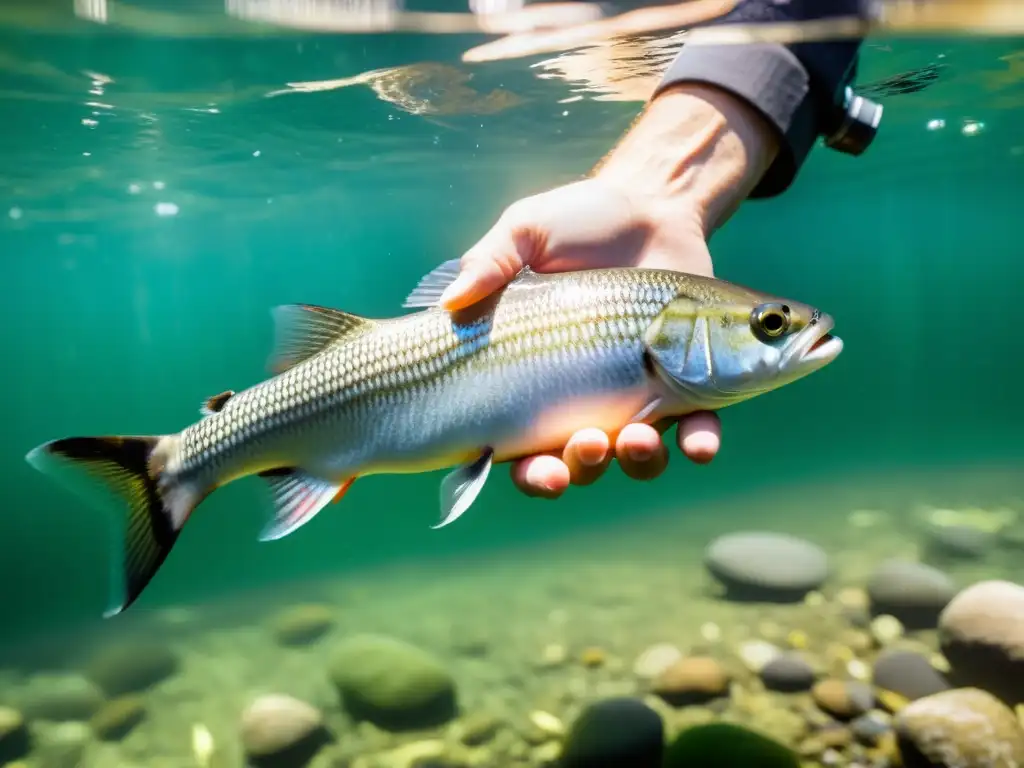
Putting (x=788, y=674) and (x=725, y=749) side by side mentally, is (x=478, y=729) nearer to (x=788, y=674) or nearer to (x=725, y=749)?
(x=725, y=749)

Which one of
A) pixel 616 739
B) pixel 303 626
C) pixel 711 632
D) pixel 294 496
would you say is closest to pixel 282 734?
pixel 616 739

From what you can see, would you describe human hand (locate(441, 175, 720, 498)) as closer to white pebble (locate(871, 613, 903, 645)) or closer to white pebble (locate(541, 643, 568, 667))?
white pebble (locate(871, 613, 903, 645))

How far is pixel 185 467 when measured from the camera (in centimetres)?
316

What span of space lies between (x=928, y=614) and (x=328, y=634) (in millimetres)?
10010

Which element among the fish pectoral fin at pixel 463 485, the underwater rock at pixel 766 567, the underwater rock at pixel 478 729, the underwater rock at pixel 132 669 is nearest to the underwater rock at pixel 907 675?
the underwater rock at pixel 766 567

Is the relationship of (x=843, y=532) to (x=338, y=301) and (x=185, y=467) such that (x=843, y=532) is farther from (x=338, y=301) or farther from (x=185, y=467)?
(x=338, y=301)

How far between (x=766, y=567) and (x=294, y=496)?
31.1 feet

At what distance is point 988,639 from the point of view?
6.43 m

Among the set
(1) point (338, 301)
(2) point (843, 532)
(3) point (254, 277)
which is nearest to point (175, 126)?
(2) point (843, 532)

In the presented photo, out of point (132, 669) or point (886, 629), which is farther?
point (132, 669)

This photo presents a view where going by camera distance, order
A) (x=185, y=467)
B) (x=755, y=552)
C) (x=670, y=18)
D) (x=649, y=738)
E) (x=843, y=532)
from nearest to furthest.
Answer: (x=185, y=467) < (x=649, y=738) < (x=670, y=18) < (x=755, y=552) < (x=843, y=532)

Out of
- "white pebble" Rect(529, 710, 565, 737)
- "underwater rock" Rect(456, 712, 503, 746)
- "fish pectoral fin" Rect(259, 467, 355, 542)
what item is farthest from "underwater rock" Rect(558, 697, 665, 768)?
"fish pectoral fin" Rect(259, 467, 355, 542)

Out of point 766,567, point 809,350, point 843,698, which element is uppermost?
point 809,350

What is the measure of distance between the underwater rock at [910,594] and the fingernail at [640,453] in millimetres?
7468
